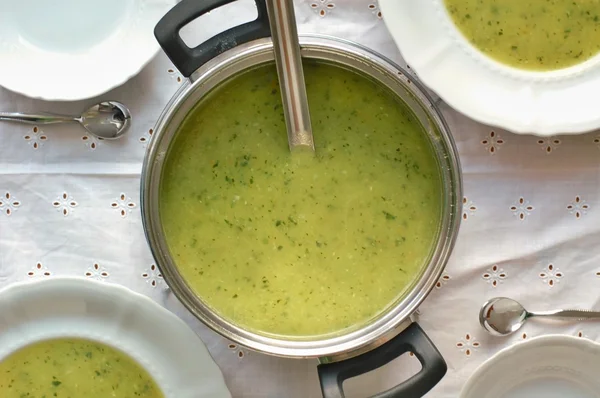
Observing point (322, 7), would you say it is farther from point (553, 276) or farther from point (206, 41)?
point (553, 276)

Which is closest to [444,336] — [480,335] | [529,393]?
[480,335]

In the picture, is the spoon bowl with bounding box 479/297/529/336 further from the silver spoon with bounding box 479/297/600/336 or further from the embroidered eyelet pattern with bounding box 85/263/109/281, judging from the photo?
the embroidered eyelet pattern with bounding box 85/263/109/281

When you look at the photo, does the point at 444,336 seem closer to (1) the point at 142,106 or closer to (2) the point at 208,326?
(2) the point at 208,326

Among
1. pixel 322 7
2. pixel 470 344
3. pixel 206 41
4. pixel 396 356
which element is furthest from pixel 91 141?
pixel 470 344

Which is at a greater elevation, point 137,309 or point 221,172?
point 221,172

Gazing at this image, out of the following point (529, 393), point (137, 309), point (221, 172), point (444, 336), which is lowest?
point (529, 393)

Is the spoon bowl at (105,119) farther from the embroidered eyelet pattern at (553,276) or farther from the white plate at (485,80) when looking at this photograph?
the embroidered eyelet pattern at (553,276)
